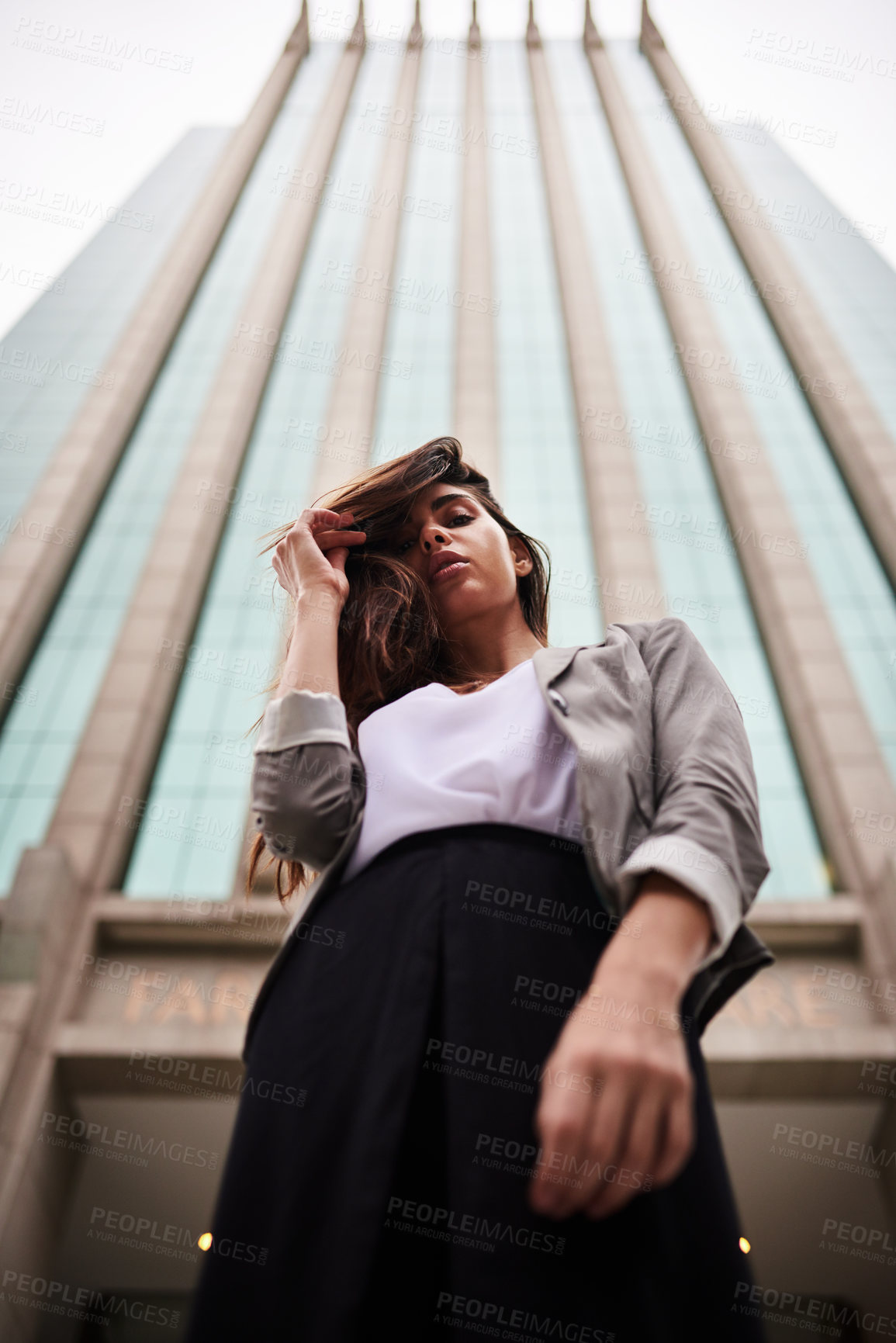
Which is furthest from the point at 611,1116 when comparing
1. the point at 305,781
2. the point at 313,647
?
the point at 313,647

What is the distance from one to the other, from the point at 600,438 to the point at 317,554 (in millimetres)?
12943

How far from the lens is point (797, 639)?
1082 centimetres

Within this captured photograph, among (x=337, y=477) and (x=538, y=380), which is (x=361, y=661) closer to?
(x=337, y=477)

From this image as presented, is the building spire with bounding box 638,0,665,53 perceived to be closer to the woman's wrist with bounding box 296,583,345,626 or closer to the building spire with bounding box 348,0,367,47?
the building spire with bounding box 348,0,367,47

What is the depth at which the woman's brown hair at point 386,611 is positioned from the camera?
2.34 meters

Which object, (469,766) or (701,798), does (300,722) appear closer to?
(469,766)

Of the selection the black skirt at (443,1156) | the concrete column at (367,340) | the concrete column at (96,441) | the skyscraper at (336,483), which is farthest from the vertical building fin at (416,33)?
the black skirt at (443,1156)

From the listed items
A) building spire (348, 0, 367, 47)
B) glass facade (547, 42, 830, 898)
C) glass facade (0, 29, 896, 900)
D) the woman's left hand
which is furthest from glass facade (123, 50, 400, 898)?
building spire (348, 0, 367, 47)

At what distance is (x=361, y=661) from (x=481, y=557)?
53 centimetres

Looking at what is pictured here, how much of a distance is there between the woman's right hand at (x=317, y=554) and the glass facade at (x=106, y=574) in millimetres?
8367

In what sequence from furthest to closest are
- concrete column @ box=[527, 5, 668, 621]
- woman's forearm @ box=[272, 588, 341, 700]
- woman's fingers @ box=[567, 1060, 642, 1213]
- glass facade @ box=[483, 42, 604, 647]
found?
glass facade @ box=[483, 42, 604, 647]
concrete column @ box=[527, 5, 668, 621]
woman's forearm @ box=[272, 588, 341, 700]
woman's fingers @ box=[567, 1060, 642, 1213]

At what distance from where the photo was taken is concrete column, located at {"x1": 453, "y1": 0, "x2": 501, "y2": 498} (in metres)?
14.4

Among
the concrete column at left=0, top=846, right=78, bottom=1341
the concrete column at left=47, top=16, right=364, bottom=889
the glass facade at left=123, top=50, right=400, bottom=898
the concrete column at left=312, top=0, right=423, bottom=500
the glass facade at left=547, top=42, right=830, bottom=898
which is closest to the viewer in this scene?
the concrete column at left=0, top=846, right=78, bottom=1341

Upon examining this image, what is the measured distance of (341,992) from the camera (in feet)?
4.62
